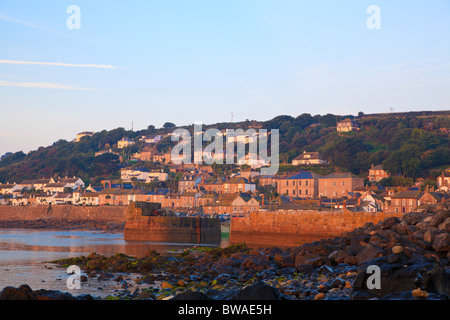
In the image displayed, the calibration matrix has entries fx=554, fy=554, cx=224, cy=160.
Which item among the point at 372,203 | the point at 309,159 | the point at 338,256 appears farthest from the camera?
the point at 309,159

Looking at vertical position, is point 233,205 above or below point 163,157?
below

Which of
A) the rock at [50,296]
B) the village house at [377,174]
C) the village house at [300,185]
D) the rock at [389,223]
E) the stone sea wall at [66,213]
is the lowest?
the stone sea wall at [66,213]

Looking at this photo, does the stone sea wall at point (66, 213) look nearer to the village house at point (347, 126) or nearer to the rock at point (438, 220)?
the rock at point (438, 220)

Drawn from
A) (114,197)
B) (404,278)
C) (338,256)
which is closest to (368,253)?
(338,256)

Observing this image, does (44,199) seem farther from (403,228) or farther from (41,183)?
(403,228)

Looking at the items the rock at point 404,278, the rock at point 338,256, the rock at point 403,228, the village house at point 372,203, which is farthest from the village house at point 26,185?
the rock at point 404,278

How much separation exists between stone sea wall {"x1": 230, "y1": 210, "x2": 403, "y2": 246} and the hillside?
7231cm

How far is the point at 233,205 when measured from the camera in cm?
8494

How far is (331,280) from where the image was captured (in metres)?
13.5

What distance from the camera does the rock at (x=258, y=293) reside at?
8.73m

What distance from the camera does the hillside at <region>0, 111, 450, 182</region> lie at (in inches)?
4119

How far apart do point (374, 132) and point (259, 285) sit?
137539 millimetres

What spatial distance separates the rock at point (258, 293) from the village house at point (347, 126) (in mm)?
149496

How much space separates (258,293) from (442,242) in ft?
31.2
